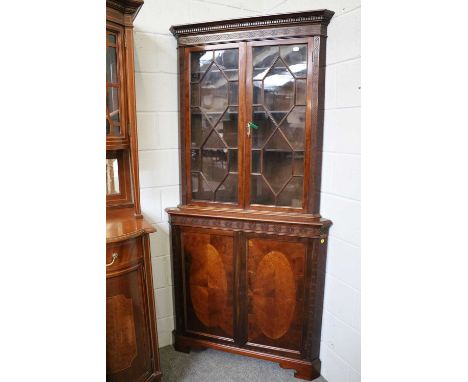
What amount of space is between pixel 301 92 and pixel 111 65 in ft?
3.30

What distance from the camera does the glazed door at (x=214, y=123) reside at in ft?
6.24

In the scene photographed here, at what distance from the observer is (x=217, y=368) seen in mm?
2023

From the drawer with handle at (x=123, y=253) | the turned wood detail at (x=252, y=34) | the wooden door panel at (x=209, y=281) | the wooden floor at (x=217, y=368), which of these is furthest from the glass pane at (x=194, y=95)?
the wooden floor at (x=217, y=368)

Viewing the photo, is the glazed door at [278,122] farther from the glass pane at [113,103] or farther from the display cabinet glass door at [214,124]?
the glass pane at [113,103]

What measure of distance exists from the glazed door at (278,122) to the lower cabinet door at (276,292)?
0.80 ft

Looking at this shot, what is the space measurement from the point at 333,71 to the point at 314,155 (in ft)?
1.49

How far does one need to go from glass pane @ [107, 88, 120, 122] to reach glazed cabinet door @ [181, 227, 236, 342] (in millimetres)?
793

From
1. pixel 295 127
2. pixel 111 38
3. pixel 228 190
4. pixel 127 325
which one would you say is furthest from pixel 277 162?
pixel 127 325

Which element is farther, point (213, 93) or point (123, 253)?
point (213, 93)

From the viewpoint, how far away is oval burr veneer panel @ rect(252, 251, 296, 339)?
1885 millimetres

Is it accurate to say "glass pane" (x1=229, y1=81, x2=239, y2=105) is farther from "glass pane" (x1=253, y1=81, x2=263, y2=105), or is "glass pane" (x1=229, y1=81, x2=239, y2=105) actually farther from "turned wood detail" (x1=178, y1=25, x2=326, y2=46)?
"turned wood detail" (x1=178, y1=25, x2=326, y2=46)

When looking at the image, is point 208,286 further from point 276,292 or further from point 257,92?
point 257,92
